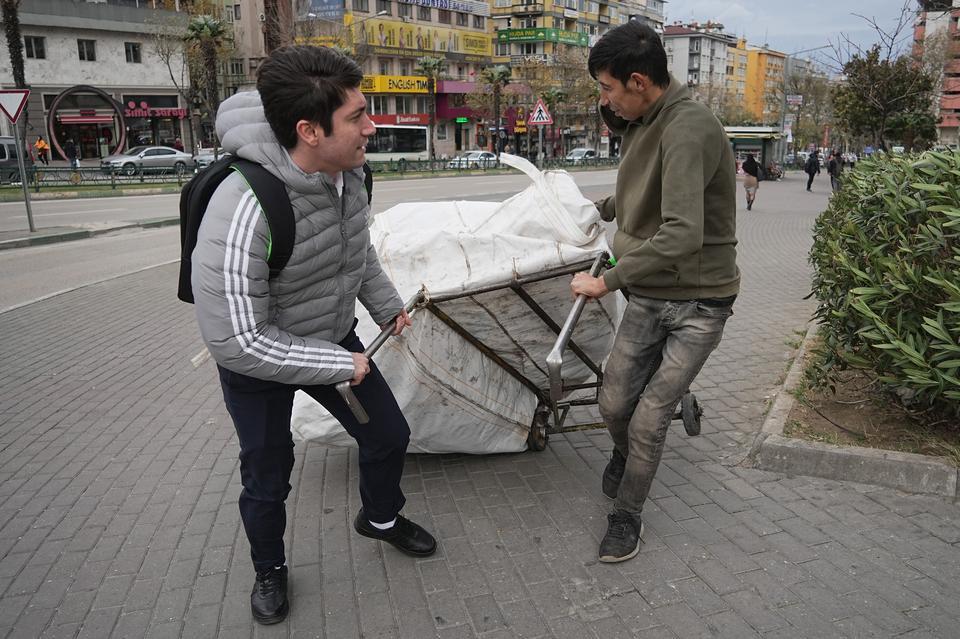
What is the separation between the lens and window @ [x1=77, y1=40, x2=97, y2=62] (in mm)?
42438

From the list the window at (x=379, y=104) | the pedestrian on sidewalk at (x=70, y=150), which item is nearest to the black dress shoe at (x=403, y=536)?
the pedestrian on sidewalk at (x=70, y=150)

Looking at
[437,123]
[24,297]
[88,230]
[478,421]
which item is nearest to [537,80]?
[437,123]

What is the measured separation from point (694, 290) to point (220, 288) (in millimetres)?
1724

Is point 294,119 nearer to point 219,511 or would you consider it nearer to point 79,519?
point 219,511

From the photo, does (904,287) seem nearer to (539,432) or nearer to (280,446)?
(539,432)

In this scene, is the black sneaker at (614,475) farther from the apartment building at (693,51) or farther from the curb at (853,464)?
the apartment building at (693,51)

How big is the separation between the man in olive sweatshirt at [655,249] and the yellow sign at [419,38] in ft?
182

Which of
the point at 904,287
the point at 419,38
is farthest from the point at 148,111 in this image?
the point at 904,287

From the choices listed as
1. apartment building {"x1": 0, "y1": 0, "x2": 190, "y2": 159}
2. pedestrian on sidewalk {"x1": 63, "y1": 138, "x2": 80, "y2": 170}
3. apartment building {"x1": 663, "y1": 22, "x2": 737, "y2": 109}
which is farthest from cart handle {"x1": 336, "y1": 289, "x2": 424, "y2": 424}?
apartment building {"x1": 663, "y1": 22, "x2": 737, "y2": 109}

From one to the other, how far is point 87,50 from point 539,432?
4777cm

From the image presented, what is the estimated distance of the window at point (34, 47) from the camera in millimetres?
40656

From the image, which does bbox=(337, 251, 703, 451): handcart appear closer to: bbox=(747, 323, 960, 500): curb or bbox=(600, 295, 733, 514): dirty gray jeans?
bbox=(600, 295, 733, 514): dirty gray jeans

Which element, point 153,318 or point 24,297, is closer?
point 153,318

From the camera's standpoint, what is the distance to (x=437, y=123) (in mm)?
66562
